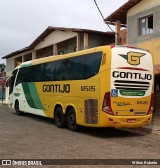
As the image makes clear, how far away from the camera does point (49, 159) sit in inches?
357

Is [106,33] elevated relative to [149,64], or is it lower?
elevated

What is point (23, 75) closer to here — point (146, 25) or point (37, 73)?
point (37, 73)

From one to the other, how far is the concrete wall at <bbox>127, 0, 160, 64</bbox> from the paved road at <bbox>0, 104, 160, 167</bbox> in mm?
6413

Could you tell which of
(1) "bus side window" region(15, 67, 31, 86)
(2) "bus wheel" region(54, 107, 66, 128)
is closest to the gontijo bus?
(2) "bus wheel" region(54, 107, 66, 128)

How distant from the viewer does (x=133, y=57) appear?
13.4m

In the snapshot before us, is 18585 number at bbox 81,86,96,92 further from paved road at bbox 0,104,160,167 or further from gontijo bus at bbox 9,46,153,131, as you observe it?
paved road at bbox 0,104,160,167

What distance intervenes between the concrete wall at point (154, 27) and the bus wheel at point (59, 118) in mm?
6460

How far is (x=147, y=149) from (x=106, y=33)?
20.1 metres

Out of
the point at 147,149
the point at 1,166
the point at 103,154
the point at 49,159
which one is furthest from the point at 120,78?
the point at 1,166

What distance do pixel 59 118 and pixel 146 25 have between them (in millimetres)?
8246

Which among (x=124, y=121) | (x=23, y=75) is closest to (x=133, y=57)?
(x=124, y=121)

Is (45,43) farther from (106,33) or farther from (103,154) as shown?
(103,154)

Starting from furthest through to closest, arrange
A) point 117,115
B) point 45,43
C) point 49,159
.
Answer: point 45,43 → point 117,115 → point 49,159

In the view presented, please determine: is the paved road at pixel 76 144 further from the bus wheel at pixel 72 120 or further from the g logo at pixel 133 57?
the g logo at pixel 133 57
